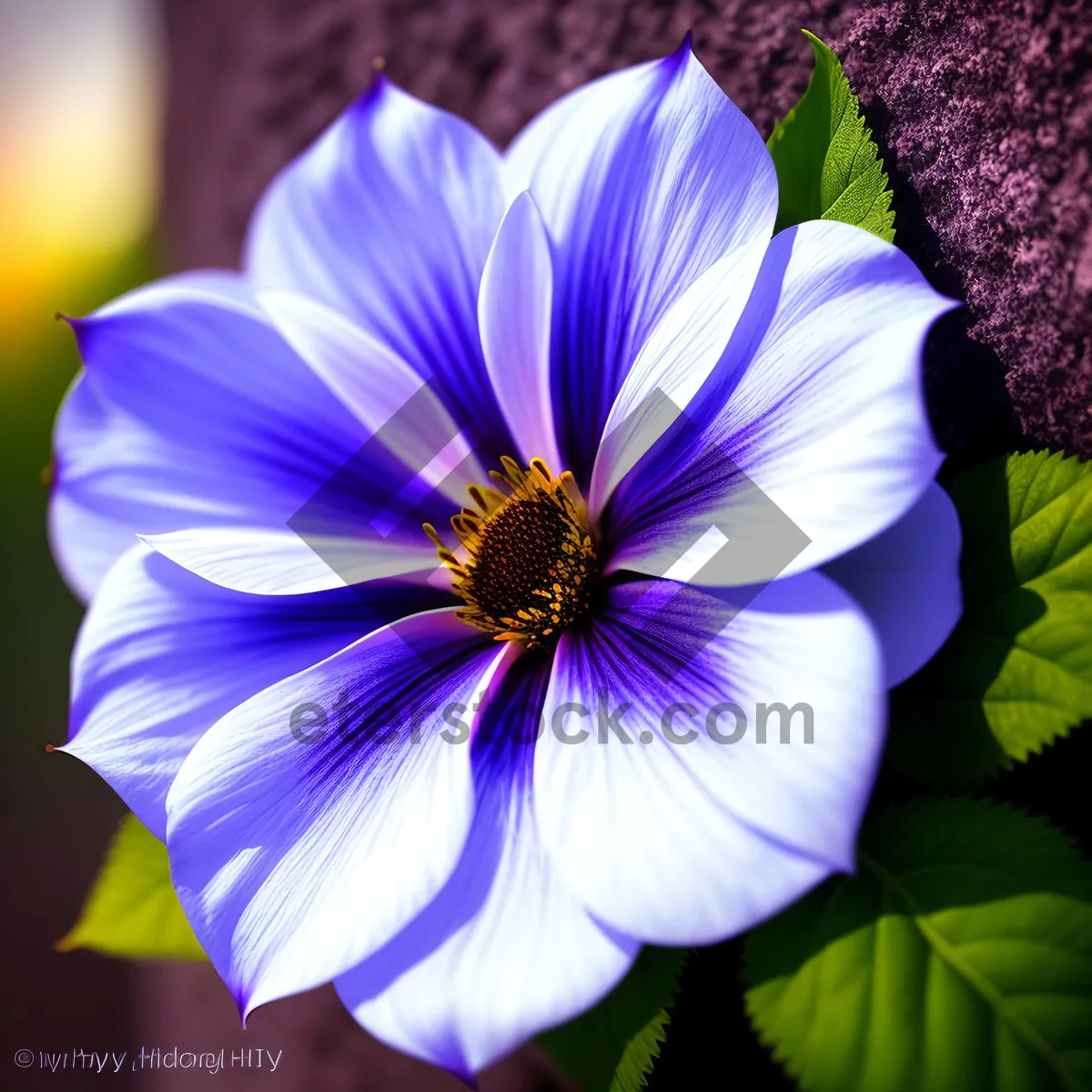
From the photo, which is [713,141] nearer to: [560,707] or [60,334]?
[560,707]

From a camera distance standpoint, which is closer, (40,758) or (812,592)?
(812,592)

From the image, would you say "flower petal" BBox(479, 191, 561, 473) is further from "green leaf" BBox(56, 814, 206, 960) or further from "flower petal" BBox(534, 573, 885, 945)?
"green leaf" BBox(56, 814, 206, 960)

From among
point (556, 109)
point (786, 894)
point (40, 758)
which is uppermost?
point (556, 109)

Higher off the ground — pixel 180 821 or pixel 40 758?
pixel 180 821

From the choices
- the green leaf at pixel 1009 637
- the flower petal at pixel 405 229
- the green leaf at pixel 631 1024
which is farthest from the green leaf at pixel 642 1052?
the flower petal at pixel 405 229

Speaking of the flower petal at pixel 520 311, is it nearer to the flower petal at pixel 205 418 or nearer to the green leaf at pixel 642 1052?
the flower petal at pixel 205 418

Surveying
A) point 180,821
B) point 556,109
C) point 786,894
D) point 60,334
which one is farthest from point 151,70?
point 786,894

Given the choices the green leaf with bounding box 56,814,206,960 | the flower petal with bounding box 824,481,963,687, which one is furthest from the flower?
the green leaf with bounding box 56,814,206,960
